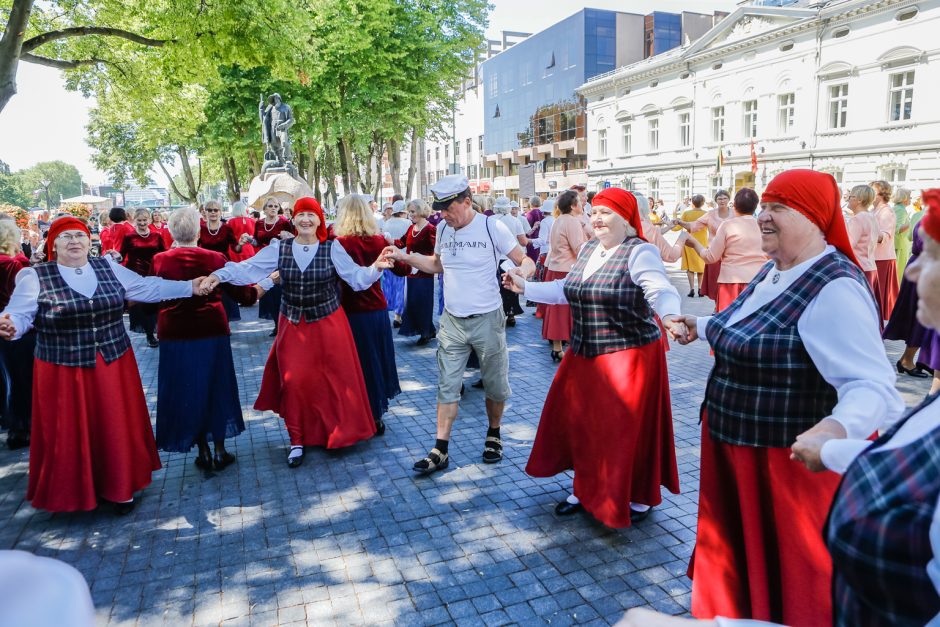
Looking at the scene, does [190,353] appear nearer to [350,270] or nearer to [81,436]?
[81,436]

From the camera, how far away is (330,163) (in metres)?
38.0

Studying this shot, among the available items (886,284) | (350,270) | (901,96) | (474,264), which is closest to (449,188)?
(474,264)

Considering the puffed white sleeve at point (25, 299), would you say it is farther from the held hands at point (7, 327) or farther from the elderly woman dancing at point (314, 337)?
the elderly woman dancing at point (314, 337)

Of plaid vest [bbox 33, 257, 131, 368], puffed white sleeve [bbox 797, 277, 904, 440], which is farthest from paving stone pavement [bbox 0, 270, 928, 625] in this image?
puffed white sleeve [bbox 797, 277, 904, 440]

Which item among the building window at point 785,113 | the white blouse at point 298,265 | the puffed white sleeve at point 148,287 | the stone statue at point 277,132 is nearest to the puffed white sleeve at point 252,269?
the white blouse at point 298,265

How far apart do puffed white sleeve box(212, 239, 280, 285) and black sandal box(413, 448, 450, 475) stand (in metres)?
1.94

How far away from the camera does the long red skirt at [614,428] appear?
392 centimetres

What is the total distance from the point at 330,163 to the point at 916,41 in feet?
92.6

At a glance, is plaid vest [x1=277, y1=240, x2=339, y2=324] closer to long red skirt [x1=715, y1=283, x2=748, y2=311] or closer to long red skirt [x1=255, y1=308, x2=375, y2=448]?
long red skirt [x1=255, y1=308, x2=375, y2=448]

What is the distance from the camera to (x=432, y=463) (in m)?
5.20

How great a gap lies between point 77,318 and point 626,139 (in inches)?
1771

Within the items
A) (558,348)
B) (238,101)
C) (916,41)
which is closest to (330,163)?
(238,101)

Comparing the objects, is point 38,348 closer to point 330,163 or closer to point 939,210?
point 939,210

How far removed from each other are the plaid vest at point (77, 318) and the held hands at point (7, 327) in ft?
0.57
